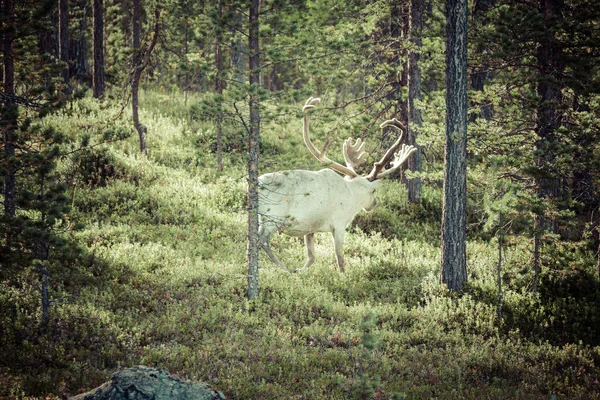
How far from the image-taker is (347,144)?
1373 cm

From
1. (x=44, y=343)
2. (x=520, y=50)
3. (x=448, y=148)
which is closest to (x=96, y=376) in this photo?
(x=44, y=343)

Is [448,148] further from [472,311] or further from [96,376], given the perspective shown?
[96,376]

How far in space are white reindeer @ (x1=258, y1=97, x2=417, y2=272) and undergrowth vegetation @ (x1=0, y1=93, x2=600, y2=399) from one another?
71cm

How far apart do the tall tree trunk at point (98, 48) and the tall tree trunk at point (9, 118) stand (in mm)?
13997

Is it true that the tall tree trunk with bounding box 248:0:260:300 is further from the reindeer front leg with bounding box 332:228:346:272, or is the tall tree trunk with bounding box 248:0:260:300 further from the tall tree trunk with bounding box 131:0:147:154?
the tall tree trunk with bounding box 131:0:147:154

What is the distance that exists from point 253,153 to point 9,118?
410cm

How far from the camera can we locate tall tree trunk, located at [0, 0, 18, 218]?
24.1 feet

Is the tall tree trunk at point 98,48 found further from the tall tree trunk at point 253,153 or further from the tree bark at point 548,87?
the tree bark at point 548,87

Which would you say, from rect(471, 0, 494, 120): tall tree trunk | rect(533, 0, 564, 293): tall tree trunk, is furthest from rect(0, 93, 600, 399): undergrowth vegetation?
rect(471, 0, 494, 120): tall tree trunk

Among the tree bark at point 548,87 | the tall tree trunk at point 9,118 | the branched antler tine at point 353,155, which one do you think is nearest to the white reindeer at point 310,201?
the branched antler tine at point 353,155

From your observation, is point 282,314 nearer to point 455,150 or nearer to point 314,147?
point 314,147

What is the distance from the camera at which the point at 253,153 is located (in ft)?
32.3

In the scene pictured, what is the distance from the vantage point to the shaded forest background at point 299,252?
7.48m

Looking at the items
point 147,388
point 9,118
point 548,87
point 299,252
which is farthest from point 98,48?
point 147,388
